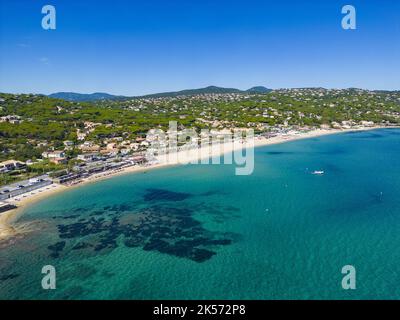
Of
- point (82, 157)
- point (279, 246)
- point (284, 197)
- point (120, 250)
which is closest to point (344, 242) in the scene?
point (279, 246)

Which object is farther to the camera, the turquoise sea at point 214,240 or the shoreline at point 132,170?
the shoreline at point 132,170

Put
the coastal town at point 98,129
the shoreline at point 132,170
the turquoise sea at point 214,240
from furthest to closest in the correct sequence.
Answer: the coastal town at point 98,129
the shoreline at point 132,170
the turquoise sea at point 214,240

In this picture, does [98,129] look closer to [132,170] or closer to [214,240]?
[132,170]

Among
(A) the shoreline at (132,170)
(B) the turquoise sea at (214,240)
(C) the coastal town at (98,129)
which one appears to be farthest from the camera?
(C) the coastal town at (98,129)

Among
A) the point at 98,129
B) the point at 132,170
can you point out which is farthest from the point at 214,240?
the point at 98,129

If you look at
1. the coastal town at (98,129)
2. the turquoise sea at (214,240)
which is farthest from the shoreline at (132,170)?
the turquoise sea at (214,240)

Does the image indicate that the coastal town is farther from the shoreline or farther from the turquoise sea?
the turquoise sea

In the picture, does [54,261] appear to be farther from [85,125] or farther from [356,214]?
[85,125]

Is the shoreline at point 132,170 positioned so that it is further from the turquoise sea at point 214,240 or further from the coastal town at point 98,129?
the turquoise sea at point 214,240
